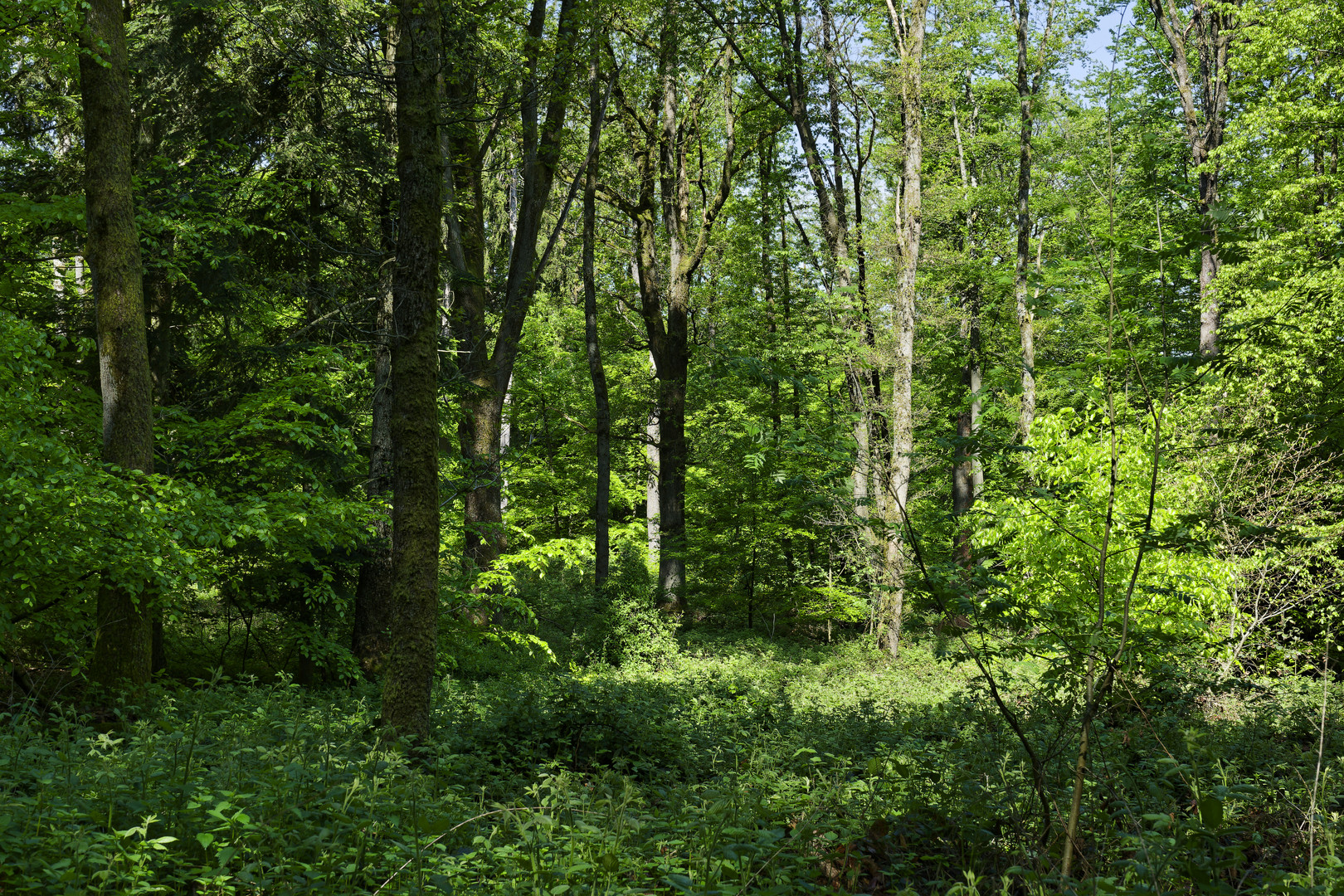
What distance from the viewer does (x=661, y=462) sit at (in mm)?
18031

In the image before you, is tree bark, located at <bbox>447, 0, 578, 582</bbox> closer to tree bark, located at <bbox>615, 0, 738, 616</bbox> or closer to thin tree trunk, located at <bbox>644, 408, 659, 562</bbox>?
tree bark, located at <bbox>615, 0, 738, 616</bbox>

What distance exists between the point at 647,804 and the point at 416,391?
3284mm

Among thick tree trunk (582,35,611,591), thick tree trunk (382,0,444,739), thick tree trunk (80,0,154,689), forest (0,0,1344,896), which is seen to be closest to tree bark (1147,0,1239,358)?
forest (0,0,1344,896)

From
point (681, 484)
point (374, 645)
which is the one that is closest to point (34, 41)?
point (374, 645)

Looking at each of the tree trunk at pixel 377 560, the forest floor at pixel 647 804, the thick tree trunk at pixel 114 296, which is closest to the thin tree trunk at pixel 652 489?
the tree trunk at pixel 377 560

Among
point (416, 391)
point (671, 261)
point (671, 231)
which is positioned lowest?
point (416, 391)

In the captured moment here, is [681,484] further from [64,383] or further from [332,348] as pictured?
[64,383]

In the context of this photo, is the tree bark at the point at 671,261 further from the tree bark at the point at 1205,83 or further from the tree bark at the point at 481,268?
the tree bark at the point at 1205,83

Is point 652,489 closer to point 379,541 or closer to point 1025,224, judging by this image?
point 1025,224

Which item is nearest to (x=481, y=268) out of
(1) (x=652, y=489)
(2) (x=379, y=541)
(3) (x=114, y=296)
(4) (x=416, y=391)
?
(2) (x=379, y=541)

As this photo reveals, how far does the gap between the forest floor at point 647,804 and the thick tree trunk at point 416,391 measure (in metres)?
0.57

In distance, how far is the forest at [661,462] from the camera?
3.74 meters

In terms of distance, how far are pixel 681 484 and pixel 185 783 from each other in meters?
14.5

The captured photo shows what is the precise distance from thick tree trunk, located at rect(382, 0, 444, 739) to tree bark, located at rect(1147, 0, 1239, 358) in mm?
16493
